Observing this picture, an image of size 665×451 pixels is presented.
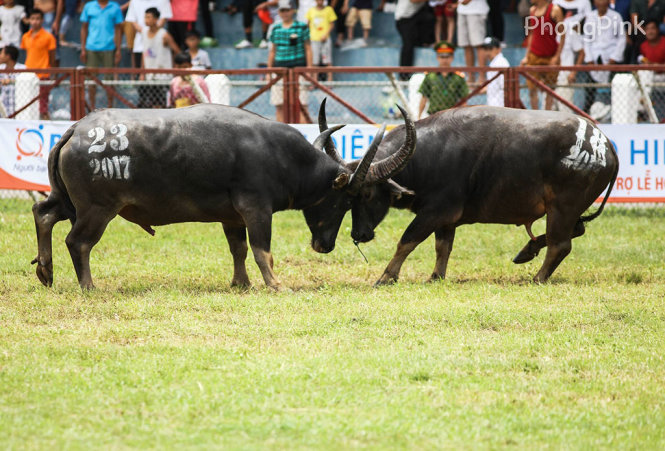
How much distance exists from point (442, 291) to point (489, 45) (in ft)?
27.6

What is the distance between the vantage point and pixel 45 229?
966 centimetres

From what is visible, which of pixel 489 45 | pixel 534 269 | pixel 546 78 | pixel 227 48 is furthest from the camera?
pixel 227 48

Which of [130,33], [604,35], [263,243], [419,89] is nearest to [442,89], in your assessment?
[419,89]

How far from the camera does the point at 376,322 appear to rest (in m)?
8.20

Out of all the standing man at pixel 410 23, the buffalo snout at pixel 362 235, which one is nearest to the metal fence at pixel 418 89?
the standing man at pixel 410 23

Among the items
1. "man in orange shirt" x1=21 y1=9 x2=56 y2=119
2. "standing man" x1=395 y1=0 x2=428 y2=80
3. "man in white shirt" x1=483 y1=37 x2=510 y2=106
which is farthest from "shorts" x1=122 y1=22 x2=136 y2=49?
"man in white shirt" x1=483 y1=37 x2=510 y2=106

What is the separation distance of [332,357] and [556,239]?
3.93 metres

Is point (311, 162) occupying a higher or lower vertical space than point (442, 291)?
higher

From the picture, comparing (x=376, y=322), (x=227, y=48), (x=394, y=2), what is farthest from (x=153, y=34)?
(x=376, y=322)

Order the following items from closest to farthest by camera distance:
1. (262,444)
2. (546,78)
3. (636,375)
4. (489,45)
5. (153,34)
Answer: (262,444) < (636,375) < (546,78) < (489,45) < (153,34)

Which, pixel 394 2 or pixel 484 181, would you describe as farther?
pixel 394 2

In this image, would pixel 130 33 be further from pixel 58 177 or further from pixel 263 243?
pixel 263 243

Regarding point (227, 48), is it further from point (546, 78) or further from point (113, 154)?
point (113, 154)

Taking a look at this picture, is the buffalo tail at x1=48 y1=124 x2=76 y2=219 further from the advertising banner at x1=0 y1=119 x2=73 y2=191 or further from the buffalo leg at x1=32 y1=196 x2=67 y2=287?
the advertising banner at x1=0 y1=119 x2=73 y2=191
